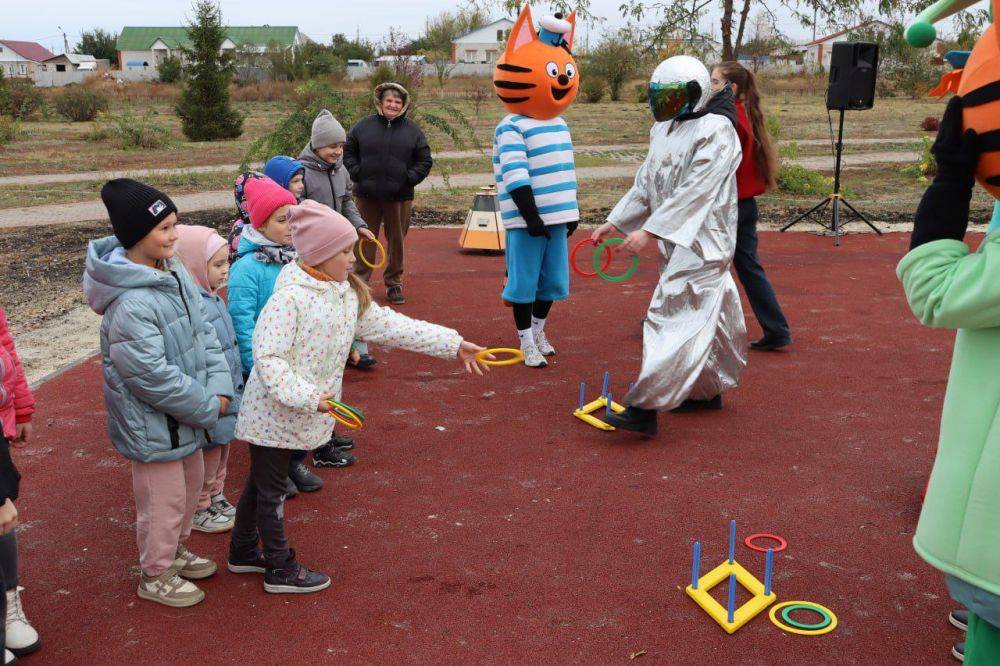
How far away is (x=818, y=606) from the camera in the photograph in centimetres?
362

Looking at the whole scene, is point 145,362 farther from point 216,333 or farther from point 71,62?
point 71,62

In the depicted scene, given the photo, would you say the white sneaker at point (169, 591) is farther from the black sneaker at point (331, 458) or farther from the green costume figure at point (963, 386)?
the green costume figure at point (963, 386)

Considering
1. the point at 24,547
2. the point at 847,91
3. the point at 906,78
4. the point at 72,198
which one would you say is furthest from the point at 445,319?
the point at 906,78

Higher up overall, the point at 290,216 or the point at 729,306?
the point at 290,216

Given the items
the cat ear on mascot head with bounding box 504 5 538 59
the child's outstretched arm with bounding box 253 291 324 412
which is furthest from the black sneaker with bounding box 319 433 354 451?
the cat ear on mascot head with bounding box 504 5 538 59

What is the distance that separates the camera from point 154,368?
3371mm

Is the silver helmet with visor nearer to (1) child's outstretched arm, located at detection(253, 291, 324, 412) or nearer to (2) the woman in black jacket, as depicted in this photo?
(1) child's outstretched arm, located at detection(253, 291, 324, 412)

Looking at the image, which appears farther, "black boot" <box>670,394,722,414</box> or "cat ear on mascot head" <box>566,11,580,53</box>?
"cat ear on mascot head" <box>566,11,580,53</box>

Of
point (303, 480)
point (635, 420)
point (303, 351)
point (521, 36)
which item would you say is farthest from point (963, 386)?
point (521, 36)

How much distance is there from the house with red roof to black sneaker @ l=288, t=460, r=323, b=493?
9211cm

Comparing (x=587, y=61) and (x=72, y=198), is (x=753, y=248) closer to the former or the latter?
(x=72, y=198)

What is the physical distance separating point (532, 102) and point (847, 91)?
617 centimetres

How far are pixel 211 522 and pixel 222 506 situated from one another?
10 cm

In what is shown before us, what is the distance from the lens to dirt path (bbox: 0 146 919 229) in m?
13.5
